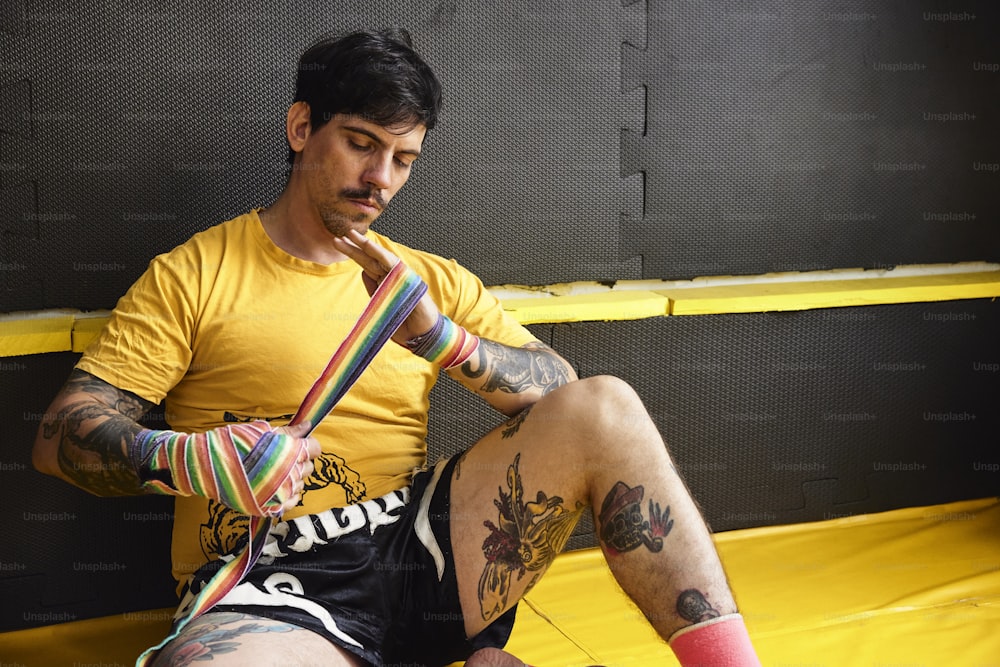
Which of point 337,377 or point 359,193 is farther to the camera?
point 359,193

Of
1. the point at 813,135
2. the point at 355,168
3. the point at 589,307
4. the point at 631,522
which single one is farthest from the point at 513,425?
the point at 813,135

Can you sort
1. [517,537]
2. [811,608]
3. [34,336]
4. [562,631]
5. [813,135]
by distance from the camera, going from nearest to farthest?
[517,537]
[34,336]
[562,631]
[811,608]
[813,135]

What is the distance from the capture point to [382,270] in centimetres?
145

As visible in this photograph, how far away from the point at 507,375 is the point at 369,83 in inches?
19.9

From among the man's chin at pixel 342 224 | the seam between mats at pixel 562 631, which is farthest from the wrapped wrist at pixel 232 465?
the seam between mats at pixel 562 631

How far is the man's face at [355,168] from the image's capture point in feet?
5.01

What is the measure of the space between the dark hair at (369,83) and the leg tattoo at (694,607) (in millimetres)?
822

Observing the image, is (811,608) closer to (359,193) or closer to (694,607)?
(694,607)

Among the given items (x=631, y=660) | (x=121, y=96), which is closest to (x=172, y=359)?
(x=121, y=96)

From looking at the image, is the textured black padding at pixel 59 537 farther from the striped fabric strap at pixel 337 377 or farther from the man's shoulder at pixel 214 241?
the striped fabric strap at pixel 337 377

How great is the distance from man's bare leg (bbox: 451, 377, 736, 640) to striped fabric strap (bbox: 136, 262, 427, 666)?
0.81 feet

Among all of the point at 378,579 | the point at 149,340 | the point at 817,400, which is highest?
the point at 149,340

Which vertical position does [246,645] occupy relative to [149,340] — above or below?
below

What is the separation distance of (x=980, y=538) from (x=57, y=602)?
2.12 metres
